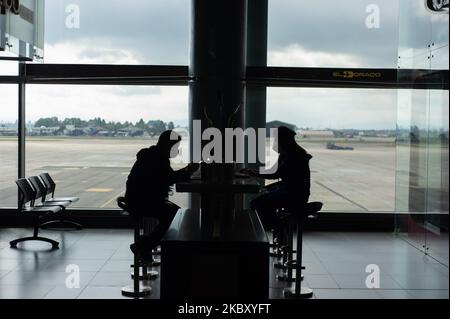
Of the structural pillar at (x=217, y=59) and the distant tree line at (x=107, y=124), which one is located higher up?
the structural pillar at (x=217, y=59)

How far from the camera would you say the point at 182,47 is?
28.1 ft

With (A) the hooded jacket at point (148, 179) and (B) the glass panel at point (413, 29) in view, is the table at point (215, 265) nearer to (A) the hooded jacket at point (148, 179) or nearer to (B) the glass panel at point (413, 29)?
(A) the hooded jacket at point (148, 179)

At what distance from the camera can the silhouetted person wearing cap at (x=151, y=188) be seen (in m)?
4.96

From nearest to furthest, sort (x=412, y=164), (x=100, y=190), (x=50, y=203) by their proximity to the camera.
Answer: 1. (x=50, y=203)
2. (x=412, y=164)
3. (x=100, y=190)

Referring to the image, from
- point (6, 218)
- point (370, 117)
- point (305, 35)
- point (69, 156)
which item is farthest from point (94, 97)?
point (370, 117)

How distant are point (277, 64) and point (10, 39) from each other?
3.73 metres

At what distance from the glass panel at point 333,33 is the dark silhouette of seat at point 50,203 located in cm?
366

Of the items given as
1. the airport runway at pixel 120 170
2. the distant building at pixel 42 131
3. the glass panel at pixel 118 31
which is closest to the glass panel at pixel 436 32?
the airport runway at pixel 120 170

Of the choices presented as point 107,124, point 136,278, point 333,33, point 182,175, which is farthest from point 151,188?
point 333,33

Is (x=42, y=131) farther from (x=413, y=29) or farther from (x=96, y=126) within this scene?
(x=413, y=29)

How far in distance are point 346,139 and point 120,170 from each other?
12.3ft

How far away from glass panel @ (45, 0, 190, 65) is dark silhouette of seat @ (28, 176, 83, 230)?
2.00m

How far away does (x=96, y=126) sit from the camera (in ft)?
29.5

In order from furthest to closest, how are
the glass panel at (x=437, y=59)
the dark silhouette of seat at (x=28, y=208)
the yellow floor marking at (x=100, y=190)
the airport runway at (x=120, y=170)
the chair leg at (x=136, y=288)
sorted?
the yellow floor marking at (x=100, y=190) → the airport runway at (x=120, y=170) → the dark silhouette of seat at (x=28, y=208) → the glass panel at (x=437, y=59) → the chair leg at (x=136, y=288)
